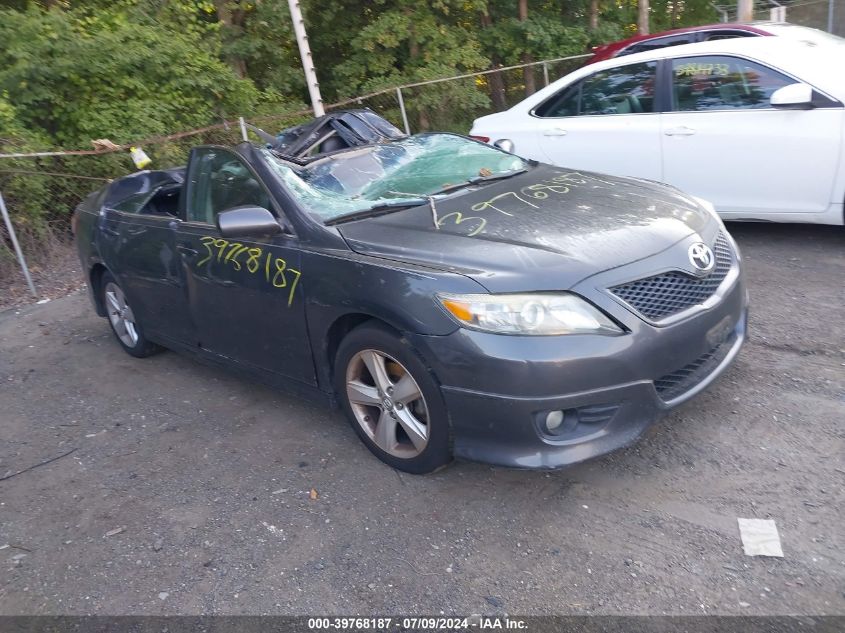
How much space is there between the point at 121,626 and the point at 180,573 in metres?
0.31

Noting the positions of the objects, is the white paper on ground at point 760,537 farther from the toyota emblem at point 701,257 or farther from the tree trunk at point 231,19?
the tree trunk at point 231,19

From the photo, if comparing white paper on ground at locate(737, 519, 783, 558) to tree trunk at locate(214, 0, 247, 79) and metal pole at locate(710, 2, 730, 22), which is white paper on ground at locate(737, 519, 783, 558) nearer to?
tree trunk at locate(214, 0, 247, 79)

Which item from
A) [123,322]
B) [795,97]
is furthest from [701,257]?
[123,322]

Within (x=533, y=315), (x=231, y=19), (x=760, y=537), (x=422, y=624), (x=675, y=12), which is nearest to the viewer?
(x=422, y=624)

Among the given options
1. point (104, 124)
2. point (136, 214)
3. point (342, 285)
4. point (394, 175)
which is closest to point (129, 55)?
point (104, 124)

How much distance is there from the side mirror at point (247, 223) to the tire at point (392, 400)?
695 mm

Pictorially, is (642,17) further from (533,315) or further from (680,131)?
(533,315)

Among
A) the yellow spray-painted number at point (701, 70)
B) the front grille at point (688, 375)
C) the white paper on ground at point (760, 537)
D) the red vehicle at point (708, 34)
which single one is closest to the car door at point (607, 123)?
the yellow spray-painted number at point (701, 70)

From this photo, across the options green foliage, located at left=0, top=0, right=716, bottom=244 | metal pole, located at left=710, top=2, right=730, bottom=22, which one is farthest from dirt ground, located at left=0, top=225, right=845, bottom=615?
metal pole, located at left=710, top=2, right=730, bottom=22

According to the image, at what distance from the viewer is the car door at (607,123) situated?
6.35 meters

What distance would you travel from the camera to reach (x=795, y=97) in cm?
535

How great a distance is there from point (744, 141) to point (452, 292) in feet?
12.7

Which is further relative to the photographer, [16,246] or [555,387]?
[16,246]

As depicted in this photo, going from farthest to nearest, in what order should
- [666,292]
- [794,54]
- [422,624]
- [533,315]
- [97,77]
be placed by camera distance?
[97,77]
[794,54]
[666,292]
[533,315]
[422,624]
